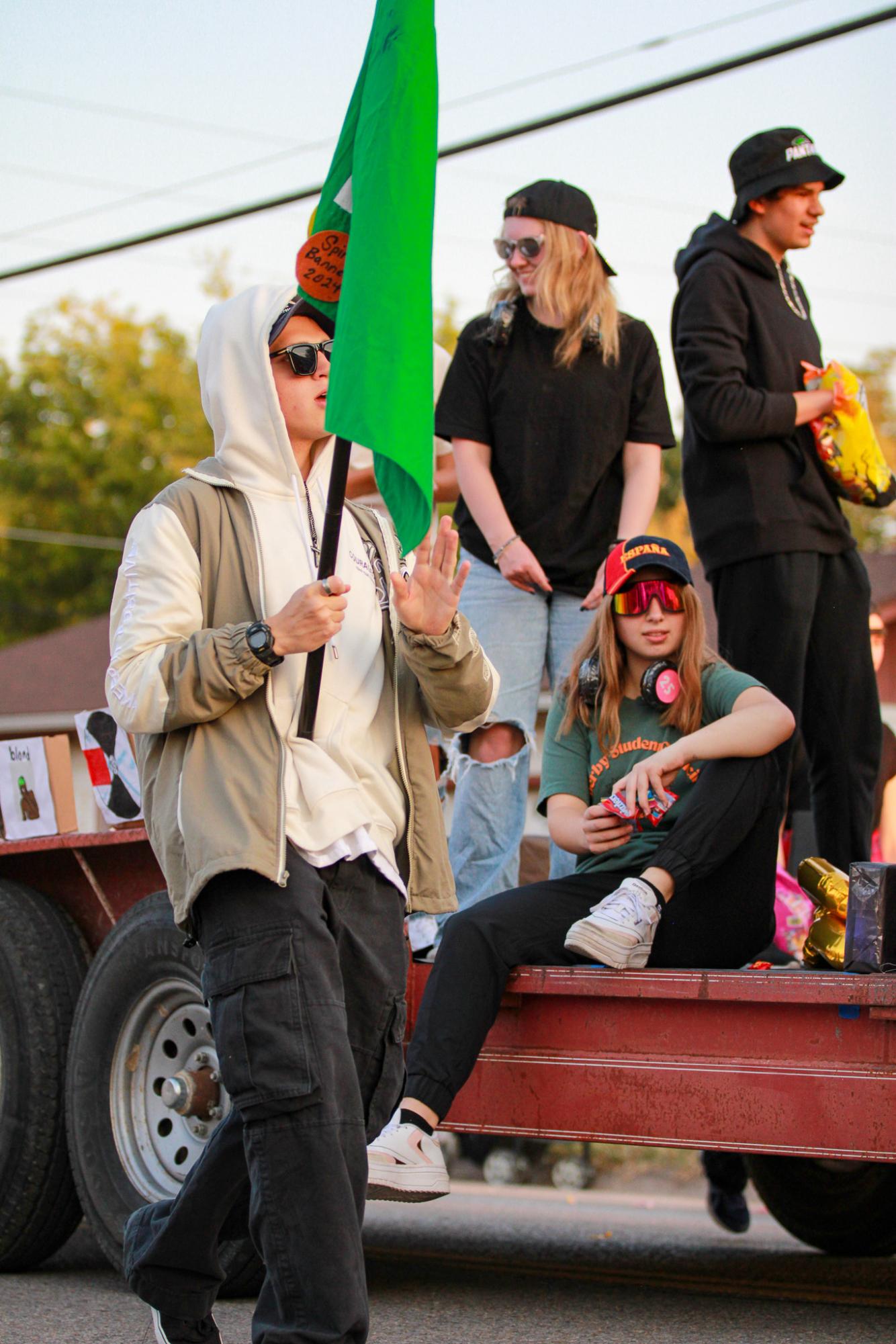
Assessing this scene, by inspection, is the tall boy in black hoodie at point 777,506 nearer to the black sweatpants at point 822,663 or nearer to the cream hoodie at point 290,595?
the black sweatpants at point 822,663

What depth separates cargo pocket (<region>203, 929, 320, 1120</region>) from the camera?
2.78 m

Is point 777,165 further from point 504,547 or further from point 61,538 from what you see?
point 61,538

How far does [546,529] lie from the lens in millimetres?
5066

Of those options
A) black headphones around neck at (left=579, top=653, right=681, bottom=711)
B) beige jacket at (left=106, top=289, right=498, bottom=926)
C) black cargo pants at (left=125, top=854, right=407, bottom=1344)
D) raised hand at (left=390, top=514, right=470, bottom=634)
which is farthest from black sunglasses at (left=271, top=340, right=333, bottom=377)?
black headphones around neck at (left=579, top=653, right=681, bottom=711)

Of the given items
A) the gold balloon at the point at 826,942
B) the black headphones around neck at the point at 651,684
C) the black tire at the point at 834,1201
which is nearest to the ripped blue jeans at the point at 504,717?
the black headphones around neck at the point at 651,684

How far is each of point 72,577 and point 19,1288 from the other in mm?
34541

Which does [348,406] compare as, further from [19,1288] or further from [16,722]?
[16,722]

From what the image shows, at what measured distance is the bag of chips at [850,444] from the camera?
498 centimetres

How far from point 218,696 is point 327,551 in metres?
0.36

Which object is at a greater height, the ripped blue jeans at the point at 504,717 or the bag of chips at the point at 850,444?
the bag of chips at the point at 850,444

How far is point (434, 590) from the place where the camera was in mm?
3084

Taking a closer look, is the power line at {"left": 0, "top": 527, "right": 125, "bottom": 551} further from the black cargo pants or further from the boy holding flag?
the black cargo pants

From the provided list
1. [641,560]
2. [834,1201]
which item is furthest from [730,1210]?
[641,560]

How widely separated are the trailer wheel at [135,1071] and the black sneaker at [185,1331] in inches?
45.8
